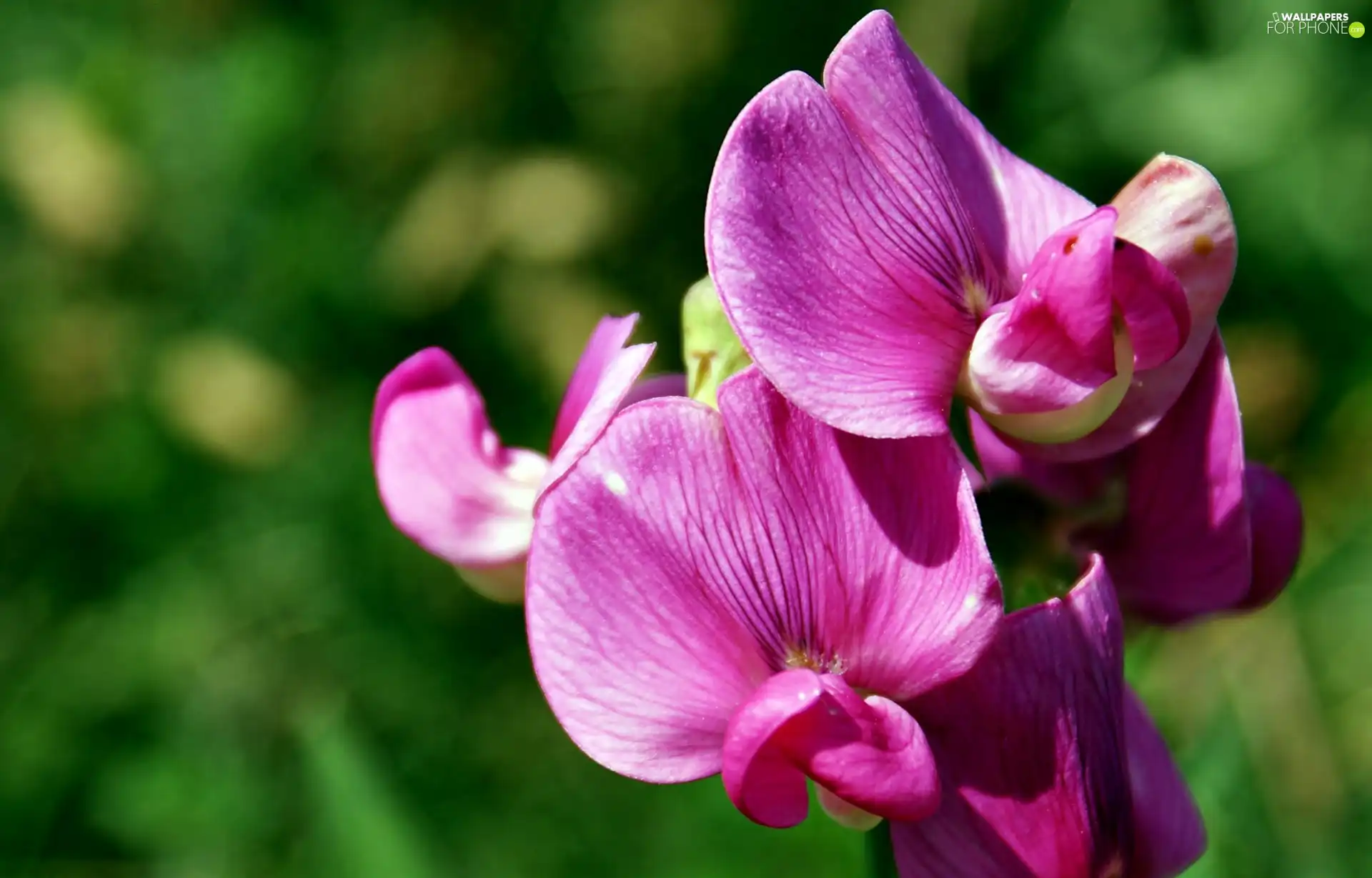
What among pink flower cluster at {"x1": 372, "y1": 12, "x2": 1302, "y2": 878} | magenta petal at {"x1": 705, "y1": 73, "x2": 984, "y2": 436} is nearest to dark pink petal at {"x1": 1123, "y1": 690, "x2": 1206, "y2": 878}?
pink flower cluster at {"x1": 372, "y1": 12, "x2": 1302, "y2": 878}

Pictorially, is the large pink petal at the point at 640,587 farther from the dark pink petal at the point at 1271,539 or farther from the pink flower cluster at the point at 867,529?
the dark pink petal at the point at 1271,539

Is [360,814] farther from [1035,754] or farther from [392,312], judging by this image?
[392,312]

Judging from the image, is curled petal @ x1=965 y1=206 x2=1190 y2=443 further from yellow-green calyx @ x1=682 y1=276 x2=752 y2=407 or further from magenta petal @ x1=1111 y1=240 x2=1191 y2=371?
yellow-green calyx @ x1=682 y1=276 x2=752 y2=407

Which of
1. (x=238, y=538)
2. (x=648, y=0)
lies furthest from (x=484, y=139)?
(x=238, y=538)

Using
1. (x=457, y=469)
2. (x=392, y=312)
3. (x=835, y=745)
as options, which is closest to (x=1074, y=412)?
(x=835, y=745)

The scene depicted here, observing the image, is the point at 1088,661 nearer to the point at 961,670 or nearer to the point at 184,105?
the point at 961,670

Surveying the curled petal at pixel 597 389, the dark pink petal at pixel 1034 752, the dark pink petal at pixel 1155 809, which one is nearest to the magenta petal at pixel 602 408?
the curled petal at pixel 597 389
